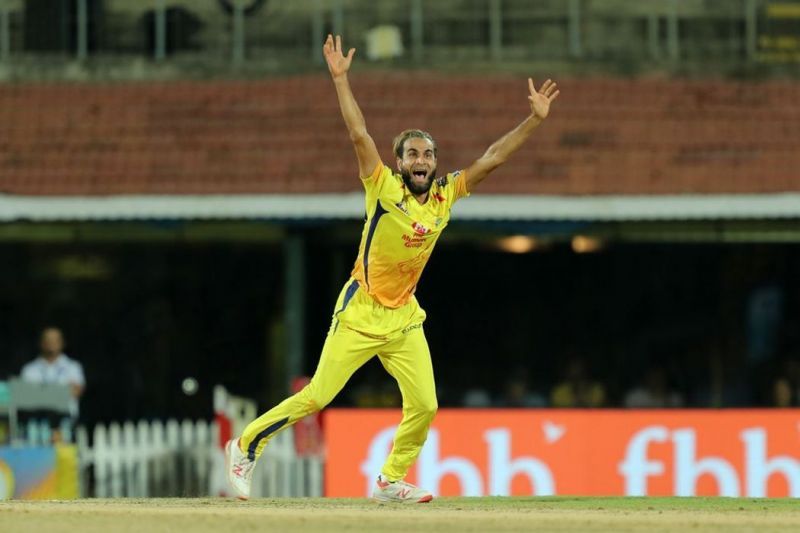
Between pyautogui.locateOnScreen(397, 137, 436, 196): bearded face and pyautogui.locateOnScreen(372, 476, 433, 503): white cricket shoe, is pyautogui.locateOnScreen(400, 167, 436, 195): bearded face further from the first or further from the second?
pyautogui.locateOnScreen(372, 476, 433, 503): white cricket shoe

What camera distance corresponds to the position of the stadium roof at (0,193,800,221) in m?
17.9

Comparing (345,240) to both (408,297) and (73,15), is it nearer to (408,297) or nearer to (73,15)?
(73,15)

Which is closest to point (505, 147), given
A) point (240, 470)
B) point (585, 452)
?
point (240, 470)

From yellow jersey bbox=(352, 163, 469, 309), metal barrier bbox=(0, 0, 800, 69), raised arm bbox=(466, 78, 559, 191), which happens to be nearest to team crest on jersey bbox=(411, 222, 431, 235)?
yellow jersey bbox=(352, 163, 469, 309)

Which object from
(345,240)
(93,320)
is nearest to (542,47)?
(345,240)

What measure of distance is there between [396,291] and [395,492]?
1168mm

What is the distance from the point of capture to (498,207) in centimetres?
1788

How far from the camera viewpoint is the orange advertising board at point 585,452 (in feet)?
50.9

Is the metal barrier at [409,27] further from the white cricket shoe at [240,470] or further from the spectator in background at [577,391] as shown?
the white cricket shoe at [240,470]

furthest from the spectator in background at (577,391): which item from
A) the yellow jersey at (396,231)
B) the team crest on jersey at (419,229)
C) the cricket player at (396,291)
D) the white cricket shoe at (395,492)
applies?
the team crest on jersey at (419,229)

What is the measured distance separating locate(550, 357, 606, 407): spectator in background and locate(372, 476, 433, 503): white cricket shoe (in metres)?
8.13

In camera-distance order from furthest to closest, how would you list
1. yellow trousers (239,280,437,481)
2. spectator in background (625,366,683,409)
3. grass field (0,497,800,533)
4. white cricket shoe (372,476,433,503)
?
spectator in background (625,366,683,409), white cricket shoe (372,476,433,503), yellow trousers (239,280,437,481), grass field (0,497,800,533)

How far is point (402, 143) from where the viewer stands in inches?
418

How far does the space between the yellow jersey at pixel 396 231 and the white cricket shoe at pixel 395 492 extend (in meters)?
1.04
